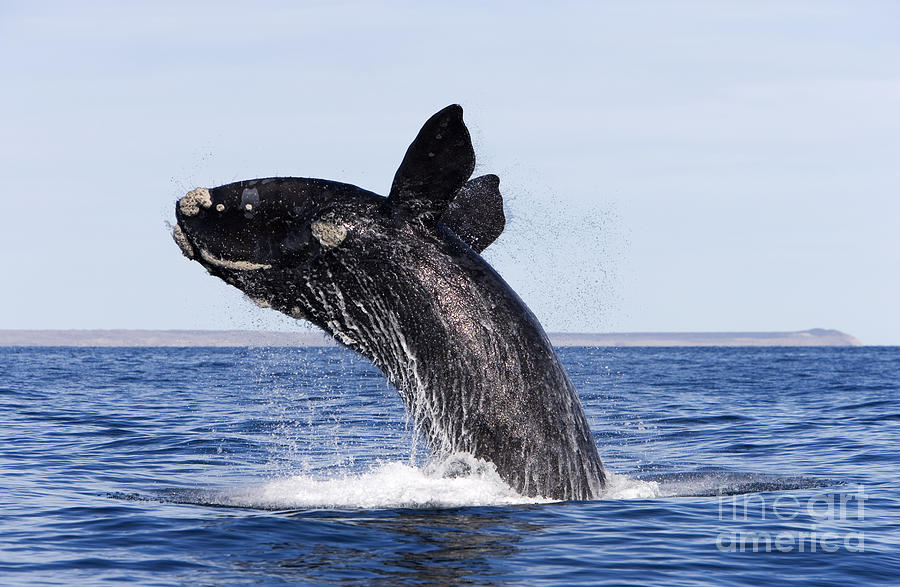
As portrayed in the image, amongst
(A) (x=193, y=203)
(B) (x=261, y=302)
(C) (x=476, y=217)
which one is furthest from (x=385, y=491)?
(A) (x=193, y=203)

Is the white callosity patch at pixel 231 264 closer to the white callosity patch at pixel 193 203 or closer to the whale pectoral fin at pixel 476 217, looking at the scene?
the white callosity patch at pixel 193 203

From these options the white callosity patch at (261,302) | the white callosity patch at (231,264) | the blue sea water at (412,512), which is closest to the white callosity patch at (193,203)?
the white callosity patch at (231,264)

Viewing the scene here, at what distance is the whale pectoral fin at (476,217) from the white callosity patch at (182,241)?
6.78 ft

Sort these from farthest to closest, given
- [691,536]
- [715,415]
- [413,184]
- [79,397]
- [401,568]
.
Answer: [79,397] → [715,415] → [691,536] → [413,184] → [401,568]

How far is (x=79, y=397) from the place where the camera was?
92.1ft

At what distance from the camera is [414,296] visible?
29.3 ft

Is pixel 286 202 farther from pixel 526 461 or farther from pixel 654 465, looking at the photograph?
pixel 654 465

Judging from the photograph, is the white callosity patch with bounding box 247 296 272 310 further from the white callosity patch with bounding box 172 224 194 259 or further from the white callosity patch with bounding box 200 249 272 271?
the white callosity patch with bounding box 172 224 194 259

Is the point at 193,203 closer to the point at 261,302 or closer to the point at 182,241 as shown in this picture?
the point at 182,241

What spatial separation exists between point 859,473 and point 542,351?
5.92 meters

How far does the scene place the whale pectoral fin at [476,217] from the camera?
30.9 feet

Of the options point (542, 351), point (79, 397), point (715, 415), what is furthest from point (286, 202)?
point (79, 397)

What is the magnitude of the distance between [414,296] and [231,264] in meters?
1.47

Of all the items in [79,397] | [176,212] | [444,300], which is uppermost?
[176,212]
